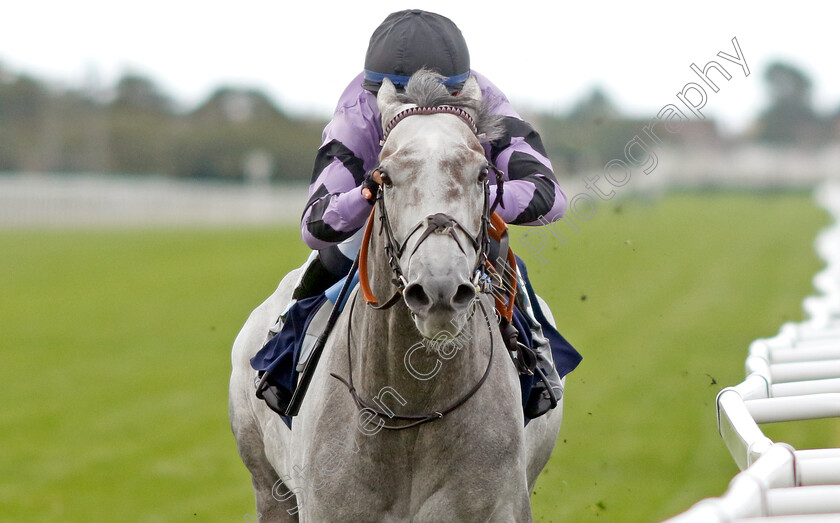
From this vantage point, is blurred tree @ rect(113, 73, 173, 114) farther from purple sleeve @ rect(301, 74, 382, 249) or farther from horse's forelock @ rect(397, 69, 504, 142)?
horse's forelock @ rect(397, 69, 504, 142)

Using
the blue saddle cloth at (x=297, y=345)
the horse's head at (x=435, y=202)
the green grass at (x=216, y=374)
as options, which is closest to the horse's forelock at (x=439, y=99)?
the horse's head at (x=435, y=202)

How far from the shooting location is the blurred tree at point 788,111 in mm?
85562

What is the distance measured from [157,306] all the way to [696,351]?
796 cm

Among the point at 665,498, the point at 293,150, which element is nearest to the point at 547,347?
the point at 665,498

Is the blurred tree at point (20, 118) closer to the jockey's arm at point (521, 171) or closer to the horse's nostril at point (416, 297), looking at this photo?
the jockey's arm at point (521, 171)

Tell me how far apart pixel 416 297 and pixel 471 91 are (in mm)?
771

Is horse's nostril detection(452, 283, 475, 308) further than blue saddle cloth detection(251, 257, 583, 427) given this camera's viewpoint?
No

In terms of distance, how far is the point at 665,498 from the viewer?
5.94m

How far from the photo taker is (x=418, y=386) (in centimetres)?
273

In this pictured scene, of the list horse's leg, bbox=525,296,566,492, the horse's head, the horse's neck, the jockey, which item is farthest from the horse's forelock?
Answer: horse's leg, bbox=525,296,566,492

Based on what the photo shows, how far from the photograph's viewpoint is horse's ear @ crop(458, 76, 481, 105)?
2.75m

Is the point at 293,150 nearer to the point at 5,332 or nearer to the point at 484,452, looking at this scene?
the point at 5,332

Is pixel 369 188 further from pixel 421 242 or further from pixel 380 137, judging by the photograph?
pixel 380 137

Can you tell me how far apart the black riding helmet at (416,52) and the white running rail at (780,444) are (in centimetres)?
131
